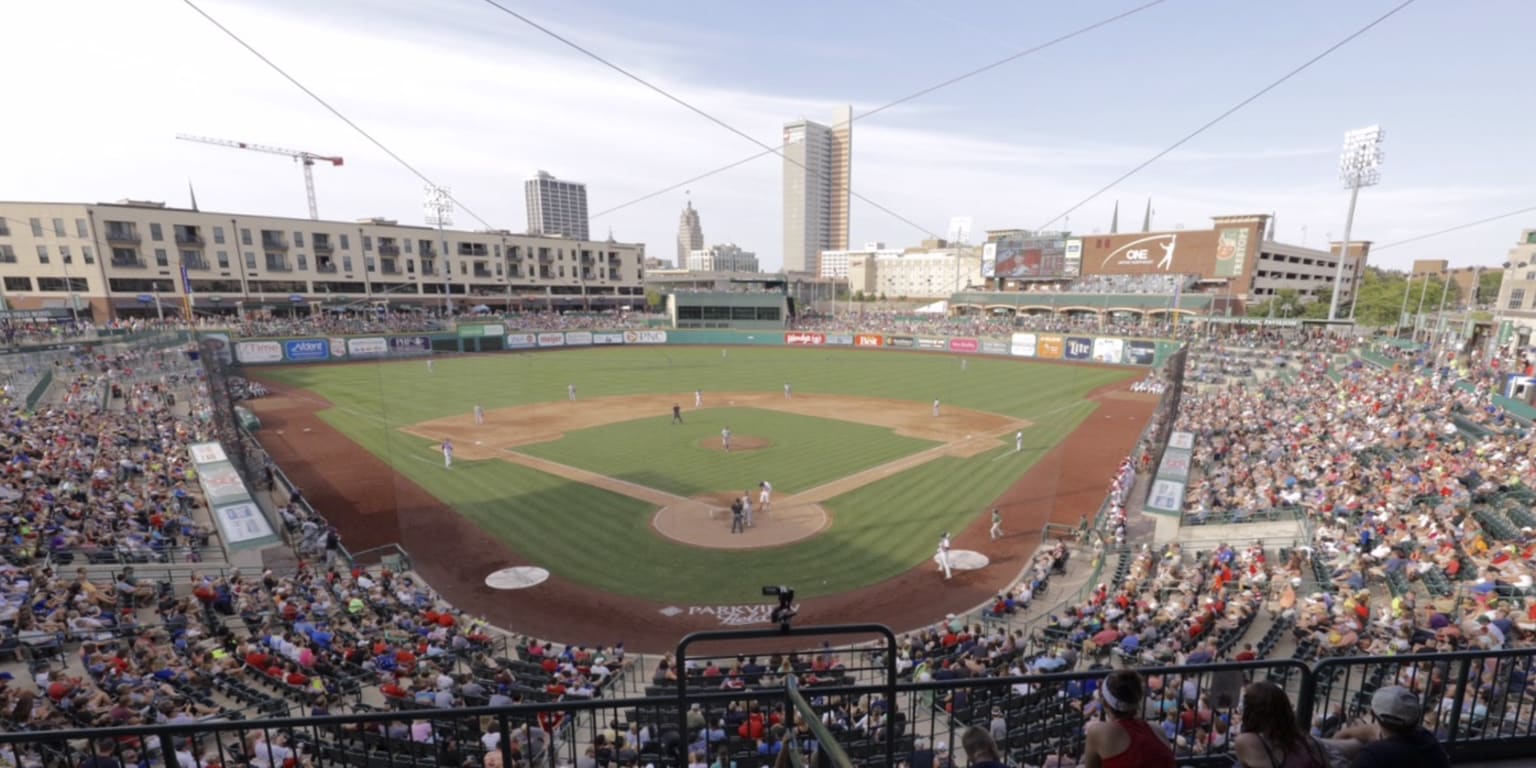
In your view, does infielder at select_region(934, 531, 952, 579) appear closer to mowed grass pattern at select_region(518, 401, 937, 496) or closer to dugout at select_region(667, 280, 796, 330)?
mowed grass pattern at select_region(518, 401, 937, 496)

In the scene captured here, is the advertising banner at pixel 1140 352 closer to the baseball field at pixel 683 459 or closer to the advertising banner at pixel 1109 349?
the advertising banner at pixel 1109 349

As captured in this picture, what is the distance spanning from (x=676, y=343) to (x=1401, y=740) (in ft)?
248

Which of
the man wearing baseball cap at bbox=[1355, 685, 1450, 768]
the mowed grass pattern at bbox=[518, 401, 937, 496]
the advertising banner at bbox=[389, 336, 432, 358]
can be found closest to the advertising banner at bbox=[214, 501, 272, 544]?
the mowed grass pattern at bbox=[518, 401, 937, 496]

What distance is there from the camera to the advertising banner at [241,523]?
16594 mm

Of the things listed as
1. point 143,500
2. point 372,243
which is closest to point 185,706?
point 143,500

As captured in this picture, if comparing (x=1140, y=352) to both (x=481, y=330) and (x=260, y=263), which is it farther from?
(x=260, y=263)

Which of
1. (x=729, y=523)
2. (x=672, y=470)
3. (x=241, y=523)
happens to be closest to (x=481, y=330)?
(x=672, y=470)

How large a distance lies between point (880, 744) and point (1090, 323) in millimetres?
82701

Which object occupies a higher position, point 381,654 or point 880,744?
point 880,744

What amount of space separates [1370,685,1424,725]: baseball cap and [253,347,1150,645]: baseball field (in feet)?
45.2

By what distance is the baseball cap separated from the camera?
389 centimetres

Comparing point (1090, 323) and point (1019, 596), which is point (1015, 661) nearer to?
point (1019, 596)

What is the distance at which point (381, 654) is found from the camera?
12617 mm

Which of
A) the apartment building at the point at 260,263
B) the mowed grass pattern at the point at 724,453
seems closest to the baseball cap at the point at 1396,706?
the mowed grass pattern at the point at 724,453
